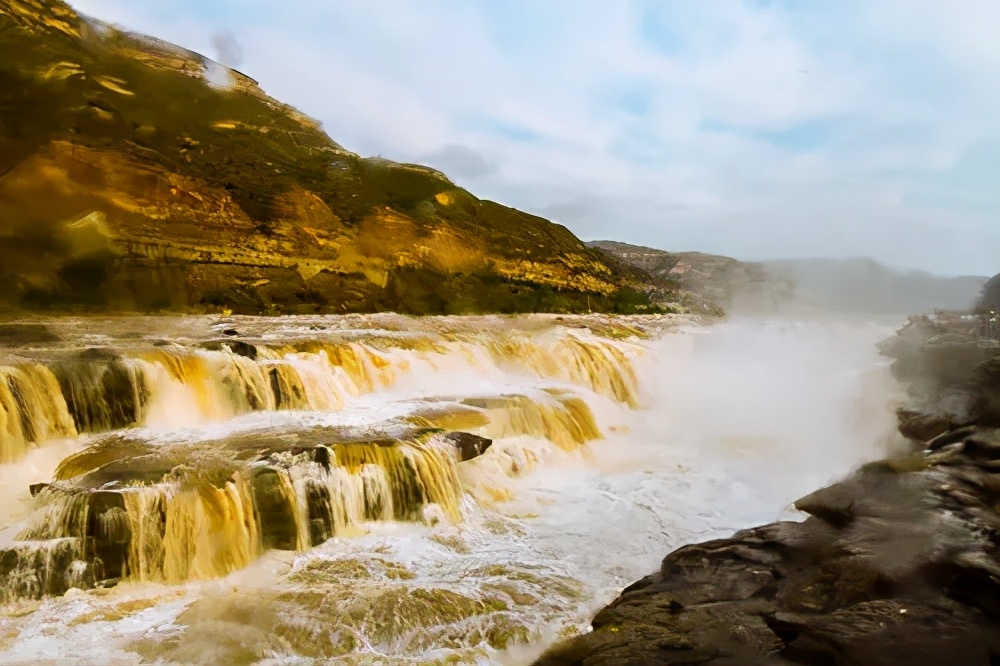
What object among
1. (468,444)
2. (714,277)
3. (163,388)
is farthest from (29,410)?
(714,277)

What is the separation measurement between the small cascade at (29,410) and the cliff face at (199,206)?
31.9 ft

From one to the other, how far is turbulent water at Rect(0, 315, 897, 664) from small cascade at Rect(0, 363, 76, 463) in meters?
0.02

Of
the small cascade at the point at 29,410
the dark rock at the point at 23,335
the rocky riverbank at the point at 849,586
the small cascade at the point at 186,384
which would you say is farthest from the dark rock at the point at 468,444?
the dark rock at the point at 23,335

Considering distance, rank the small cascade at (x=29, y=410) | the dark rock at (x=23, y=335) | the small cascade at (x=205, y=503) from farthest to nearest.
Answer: the dark rock at (x=23, y=335), the small cascade at (x=29, y=410), the small cascade at (x=205, y=503)

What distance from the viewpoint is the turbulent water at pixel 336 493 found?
482 centimetres

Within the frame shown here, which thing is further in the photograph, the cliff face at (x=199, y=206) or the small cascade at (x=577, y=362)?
the cliff face at (x=199, y=206)

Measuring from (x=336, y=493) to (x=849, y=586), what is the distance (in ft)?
17.0

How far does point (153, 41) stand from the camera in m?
29.5

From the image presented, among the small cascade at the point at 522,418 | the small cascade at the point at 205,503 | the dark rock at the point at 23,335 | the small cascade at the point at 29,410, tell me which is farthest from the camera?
the dark rock at the point at 23,335

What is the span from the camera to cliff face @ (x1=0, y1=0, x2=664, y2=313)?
1686cm

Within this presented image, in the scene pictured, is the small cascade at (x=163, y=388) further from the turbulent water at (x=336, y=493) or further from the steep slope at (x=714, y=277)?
the steep slope at (x=714, y=277)

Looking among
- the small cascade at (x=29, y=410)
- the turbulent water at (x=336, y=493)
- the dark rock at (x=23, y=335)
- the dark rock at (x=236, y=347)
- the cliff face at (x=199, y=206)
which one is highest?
the cliff face at (x=199, y=206)

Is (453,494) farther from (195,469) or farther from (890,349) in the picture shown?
(890,349)

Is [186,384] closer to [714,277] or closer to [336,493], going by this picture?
[336,493]
